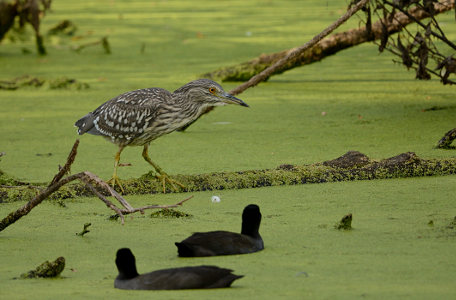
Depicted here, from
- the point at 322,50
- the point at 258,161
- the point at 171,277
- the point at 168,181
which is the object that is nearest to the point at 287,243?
the point at 171,277

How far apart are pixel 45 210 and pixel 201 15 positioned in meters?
10.8

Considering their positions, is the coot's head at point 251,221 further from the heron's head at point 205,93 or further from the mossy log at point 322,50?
the mossy log at point 322,50

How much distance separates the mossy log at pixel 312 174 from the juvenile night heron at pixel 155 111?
0.11 m

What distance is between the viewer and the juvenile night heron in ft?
17.6

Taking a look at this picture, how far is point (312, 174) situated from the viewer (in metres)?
5.38

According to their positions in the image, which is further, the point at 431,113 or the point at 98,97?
the point at 98,97

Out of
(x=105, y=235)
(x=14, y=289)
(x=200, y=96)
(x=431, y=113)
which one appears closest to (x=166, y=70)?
(x=431, y=113)

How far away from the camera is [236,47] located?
1176cm

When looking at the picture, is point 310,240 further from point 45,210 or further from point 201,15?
point 201,15

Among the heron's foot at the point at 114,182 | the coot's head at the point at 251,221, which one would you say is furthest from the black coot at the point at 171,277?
the heron's foot at the point at 114,182

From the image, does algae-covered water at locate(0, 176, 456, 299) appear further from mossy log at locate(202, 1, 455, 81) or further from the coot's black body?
mossy log at locate(202, 1, 455, 81)

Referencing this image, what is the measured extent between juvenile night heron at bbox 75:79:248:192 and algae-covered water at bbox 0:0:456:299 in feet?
1.34

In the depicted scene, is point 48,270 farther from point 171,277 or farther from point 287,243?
point 287,243

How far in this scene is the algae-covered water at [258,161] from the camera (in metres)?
3.56
